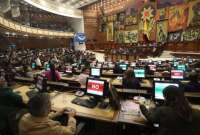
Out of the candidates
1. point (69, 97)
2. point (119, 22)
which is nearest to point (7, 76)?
point (69, 97)

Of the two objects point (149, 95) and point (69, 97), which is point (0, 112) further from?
point (149, 95)

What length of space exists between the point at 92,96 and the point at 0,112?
1791 mm

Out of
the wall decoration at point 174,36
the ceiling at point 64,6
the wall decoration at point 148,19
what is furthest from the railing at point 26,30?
the wall decoration at point 174,36

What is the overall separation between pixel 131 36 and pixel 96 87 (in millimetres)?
22211

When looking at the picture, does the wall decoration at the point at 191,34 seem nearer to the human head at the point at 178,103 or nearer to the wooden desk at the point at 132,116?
the wooden desk at the point at 132,116

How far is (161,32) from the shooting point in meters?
21.8

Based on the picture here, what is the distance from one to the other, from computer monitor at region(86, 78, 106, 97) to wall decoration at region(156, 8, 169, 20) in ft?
61.7

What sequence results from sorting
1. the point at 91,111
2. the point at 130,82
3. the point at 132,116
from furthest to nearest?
1. the point at 130,82
2. the point at 91,111
3. the point at 132,116

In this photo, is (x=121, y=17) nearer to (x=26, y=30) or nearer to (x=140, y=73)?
(x=26, y=30)

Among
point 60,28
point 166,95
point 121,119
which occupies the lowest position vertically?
point 121,119

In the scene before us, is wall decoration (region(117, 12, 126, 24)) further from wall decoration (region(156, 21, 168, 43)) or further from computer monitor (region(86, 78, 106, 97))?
computer monitor (region(86, 78, 106, 97))

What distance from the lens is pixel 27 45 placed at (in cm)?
2612

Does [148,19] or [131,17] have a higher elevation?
[131,17]

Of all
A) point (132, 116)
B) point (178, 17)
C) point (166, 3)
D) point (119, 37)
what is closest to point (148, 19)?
point (166, 3)
